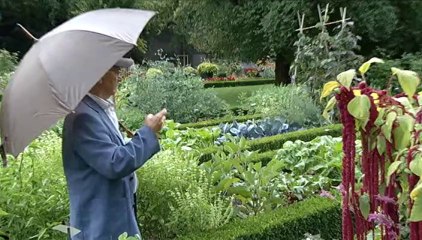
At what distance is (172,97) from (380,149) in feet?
30.5

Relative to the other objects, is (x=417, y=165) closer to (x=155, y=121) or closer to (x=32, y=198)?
(x=155, y=121)

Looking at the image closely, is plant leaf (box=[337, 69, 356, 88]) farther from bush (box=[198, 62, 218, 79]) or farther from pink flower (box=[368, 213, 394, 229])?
bush (box=[198, 62, 218, 79])

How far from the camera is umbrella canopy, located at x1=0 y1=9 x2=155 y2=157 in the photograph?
2434 millimetres

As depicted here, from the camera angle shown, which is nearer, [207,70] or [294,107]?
[294,107]

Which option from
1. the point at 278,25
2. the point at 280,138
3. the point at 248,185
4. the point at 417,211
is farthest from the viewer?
the point at 278,25

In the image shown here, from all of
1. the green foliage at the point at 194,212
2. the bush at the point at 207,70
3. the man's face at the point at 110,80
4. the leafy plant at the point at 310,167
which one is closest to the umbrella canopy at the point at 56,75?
the man's face at the point at 110,80

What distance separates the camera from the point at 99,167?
2555 millimetres

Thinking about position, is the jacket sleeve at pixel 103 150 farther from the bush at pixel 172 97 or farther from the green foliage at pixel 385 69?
the green foliage at pixel 385 69

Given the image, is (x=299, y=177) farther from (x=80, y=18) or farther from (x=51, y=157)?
(x=80, y=18)

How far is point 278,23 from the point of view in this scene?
16.0m

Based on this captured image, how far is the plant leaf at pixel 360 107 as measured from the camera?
1.79 meters

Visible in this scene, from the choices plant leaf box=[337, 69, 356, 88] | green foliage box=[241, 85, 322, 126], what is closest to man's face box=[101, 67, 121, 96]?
plant leaf box=[337, 69, 356, 88]

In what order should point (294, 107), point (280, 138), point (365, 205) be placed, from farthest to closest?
1. point (294, 107)
2. point (280, 138)
3. point (365, 205)

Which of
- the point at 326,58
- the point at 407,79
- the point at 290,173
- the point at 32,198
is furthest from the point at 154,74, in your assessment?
the point at 407,79
